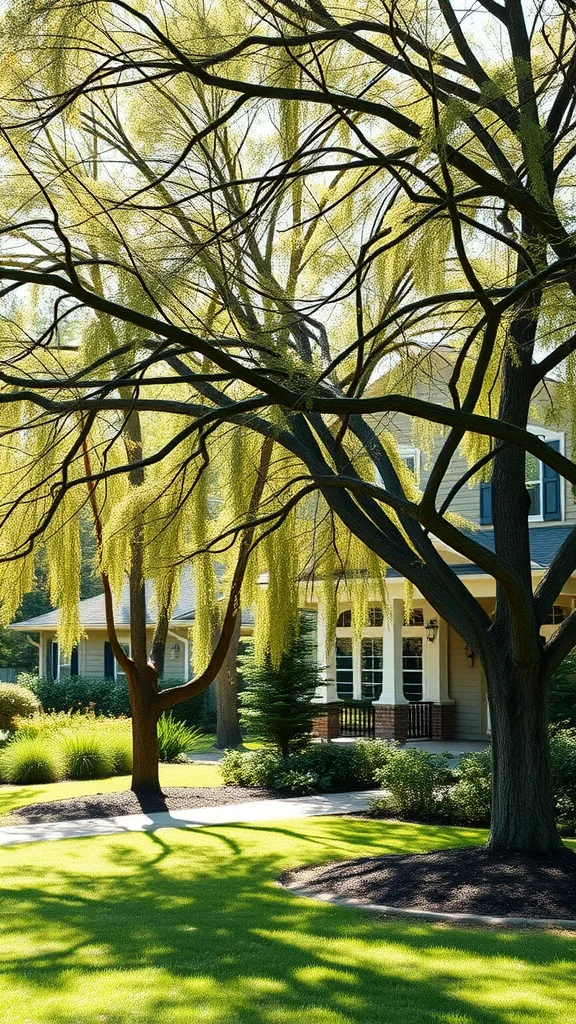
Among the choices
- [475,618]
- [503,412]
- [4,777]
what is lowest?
[4,777]

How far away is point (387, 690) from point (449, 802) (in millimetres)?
7336

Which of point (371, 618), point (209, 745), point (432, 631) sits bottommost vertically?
point (209, 745)

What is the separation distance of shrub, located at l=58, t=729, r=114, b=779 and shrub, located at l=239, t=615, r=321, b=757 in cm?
211

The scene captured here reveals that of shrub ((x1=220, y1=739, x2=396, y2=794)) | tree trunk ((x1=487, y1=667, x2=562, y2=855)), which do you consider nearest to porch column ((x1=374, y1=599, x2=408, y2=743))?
shrub ((x1=220, y1=739, x2=396, y2=794))

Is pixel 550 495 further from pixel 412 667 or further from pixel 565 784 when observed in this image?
pixel 565 784

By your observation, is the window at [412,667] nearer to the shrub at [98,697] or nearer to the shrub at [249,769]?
the shrub at [98,697]

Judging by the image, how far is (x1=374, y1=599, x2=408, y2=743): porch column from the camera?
18797 millimetres

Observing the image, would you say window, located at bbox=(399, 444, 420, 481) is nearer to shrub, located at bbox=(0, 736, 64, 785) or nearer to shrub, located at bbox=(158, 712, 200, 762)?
shrub, located at bbox=(158, 712, 200, 762)

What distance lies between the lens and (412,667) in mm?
21703

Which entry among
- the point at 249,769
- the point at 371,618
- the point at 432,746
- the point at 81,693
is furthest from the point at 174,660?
the point at 249,769

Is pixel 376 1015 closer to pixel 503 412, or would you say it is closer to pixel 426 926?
pixel 426 926

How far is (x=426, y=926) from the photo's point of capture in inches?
255

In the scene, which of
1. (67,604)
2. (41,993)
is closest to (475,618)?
(67,604)

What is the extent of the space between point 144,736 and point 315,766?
2972 mm
